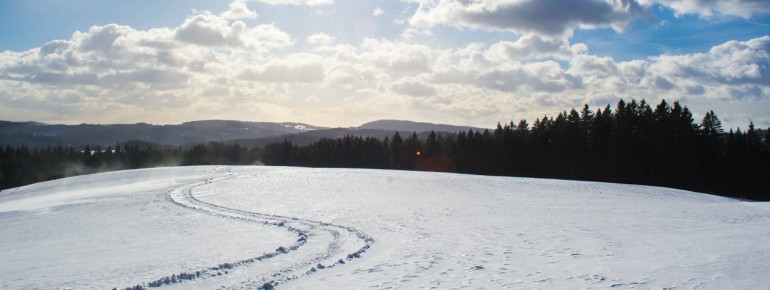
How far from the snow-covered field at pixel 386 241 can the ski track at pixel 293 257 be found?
5 centimetres

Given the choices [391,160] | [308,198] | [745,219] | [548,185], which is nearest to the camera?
[745,219]

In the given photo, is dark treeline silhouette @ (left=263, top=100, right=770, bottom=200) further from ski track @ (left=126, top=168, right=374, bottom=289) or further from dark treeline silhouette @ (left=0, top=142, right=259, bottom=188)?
dark treeline silhouette @ (left=0, top=142, right=259, bottom=188)

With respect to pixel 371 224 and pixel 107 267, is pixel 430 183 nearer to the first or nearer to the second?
pixel 371 224

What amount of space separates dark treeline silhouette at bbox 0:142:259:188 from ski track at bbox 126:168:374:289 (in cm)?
12638

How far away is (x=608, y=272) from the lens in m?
9.65

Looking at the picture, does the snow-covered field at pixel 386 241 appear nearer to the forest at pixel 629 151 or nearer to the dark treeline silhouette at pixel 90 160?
the forest at pixel 629 151

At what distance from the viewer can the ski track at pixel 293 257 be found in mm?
10055

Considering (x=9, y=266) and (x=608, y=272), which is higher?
(x=608, y=272)

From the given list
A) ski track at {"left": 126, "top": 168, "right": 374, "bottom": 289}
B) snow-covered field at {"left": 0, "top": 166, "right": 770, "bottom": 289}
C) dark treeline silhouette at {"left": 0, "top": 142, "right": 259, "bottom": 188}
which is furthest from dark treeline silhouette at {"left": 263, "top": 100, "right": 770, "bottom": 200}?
dark treeline silhouette at {"left": 0, "top": 142, "right": 259, "bottom": 188}

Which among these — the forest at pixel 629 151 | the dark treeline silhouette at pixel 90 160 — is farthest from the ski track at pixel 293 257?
the dark treeline silhouette at pixel 90 160

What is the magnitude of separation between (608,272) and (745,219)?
480 inches

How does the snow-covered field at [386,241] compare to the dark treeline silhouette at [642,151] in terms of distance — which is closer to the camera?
the snow-covered field at [386,241]

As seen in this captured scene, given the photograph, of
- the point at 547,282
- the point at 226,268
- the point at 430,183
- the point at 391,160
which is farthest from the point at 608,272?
the point at 391,160

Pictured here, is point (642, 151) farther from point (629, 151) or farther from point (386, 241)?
point (386, 241)
